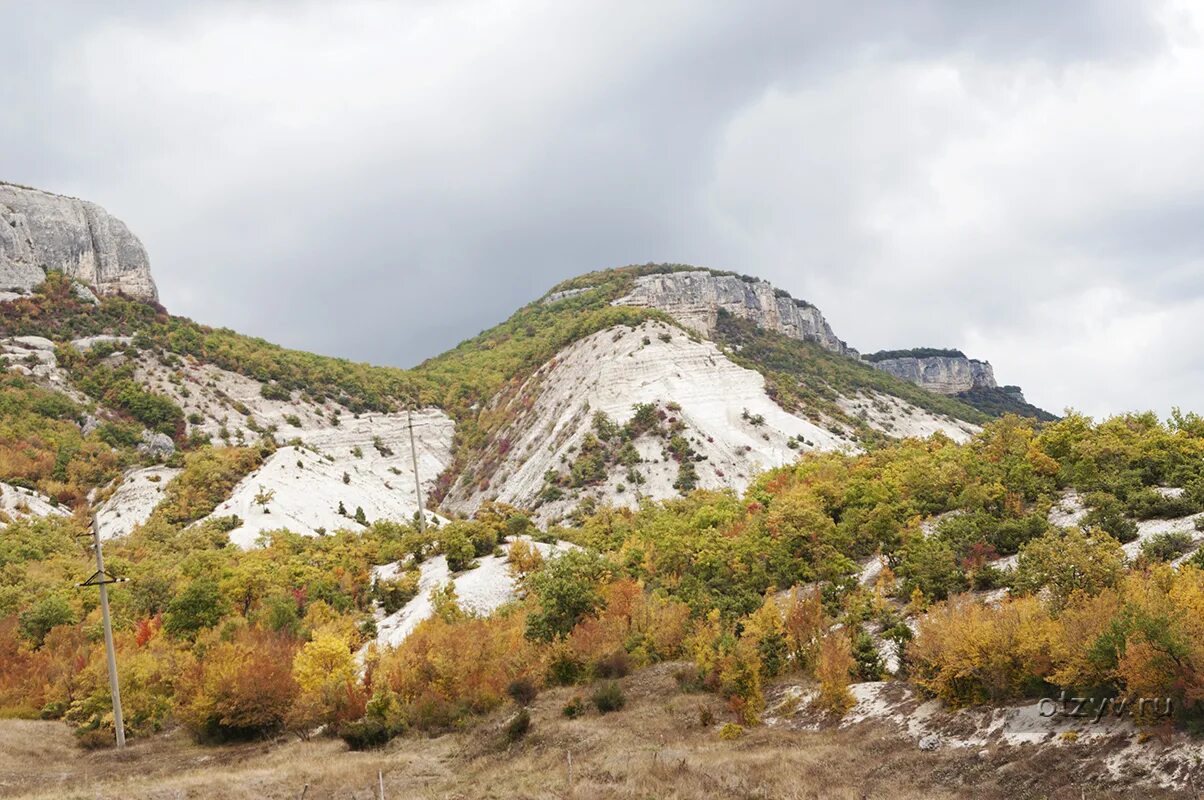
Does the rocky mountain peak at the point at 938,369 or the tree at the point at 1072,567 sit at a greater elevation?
the rocky mountain peak at the point at 938,369

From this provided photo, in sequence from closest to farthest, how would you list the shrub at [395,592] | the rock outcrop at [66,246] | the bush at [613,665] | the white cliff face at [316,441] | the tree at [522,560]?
the bush at [613,665] < the shrub at [395,592] < the tree at [522,560] < the white cliff face at [316,441] < the rock outcrop at [66,246]

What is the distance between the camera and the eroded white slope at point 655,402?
210ft

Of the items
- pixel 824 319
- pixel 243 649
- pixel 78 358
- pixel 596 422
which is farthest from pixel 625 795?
pixel 824 319

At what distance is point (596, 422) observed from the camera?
70.9 m

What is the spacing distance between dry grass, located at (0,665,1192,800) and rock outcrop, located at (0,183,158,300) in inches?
3769

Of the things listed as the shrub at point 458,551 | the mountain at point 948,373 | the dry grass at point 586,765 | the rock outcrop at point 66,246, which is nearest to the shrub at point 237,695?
the dry grass at point 586,765

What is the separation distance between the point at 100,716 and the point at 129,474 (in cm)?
4230

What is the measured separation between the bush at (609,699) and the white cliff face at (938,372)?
17166 centimetres

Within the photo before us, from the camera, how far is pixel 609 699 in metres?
23.9

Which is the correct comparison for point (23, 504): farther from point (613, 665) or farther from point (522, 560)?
point (613, 665)

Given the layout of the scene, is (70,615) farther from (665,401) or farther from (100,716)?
(665,401)

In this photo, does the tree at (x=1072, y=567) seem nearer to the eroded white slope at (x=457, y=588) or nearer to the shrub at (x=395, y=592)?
the eroded white slope at (x=457, y=588)

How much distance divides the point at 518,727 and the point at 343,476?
4969cm

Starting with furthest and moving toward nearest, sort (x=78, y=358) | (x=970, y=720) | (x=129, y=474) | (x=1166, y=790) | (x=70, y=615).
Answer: (x=78, y=358), (x=129, y=474), (x=70, y=615), (x=970, y=720), (x=1166, y=790)
